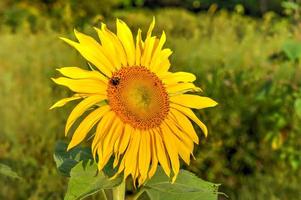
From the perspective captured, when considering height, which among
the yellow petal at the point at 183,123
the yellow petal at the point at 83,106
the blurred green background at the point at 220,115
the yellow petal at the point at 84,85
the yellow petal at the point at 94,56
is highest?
the yellow petal at the point at 94,56

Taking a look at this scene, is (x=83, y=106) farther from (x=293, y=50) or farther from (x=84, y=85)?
(x=293, y=50)

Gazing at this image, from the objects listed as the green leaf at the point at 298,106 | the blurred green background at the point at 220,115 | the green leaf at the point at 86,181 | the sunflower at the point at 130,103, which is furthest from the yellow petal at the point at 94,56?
the green leaf at the point at 298,106

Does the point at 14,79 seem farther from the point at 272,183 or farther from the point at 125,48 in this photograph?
the point at 125,48

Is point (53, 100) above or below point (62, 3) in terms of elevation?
below

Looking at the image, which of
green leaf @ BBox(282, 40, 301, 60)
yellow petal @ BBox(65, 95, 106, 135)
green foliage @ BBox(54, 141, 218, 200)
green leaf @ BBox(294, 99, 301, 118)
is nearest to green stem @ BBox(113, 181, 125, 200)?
green foliage @ BBox(54, 141, 218, 200)

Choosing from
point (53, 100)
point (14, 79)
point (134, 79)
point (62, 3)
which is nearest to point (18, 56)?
point (14, 79)

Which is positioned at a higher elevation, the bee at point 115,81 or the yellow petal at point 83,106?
the bee at point 115,81

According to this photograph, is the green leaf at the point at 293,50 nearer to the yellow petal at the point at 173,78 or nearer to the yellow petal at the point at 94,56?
the yellow petal at the point at 173,78

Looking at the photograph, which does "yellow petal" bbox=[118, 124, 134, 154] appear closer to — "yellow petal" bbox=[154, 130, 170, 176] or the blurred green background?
"yellow petal" bbox=[154, 130, 170, 176]
